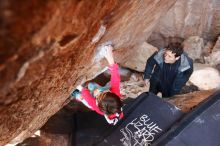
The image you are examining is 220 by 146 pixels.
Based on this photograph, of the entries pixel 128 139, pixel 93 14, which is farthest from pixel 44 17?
pixel 128 139

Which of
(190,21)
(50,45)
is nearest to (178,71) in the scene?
(190,21)

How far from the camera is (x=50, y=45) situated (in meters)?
2.16

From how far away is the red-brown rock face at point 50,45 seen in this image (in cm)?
175

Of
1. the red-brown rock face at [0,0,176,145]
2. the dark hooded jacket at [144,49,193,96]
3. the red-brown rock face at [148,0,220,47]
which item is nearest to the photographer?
the red-brown rock face at [0,0,176,145]

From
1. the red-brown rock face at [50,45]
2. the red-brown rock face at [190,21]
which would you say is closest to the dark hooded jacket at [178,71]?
the red-brown rock face at [50,45]

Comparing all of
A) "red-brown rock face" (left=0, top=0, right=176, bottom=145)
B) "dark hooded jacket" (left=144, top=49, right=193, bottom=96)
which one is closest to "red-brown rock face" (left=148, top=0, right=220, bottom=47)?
"red-brown rock face" (left=0, top=0, right=176, bottom=145)

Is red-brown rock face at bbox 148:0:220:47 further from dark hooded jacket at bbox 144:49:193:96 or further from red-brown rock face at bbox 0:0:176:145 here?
dark hooded jacket at bbox 144:49:193:96

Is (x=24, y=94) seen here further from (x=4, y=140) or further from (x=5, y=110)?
(x=4, y=140)

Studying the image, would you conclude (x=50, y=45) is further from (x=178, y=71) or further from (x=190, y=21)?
(x=190, y=21)

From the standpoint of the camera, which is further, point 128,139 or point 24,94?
point 128,139

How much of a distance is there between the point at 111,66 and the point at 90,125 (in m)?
0.95

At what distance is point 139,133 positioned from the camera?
3.76 metres

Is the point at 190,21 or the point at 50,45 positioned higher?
the point at 50,45

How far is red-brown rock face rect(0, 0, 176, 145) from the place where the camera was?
1.75 m
